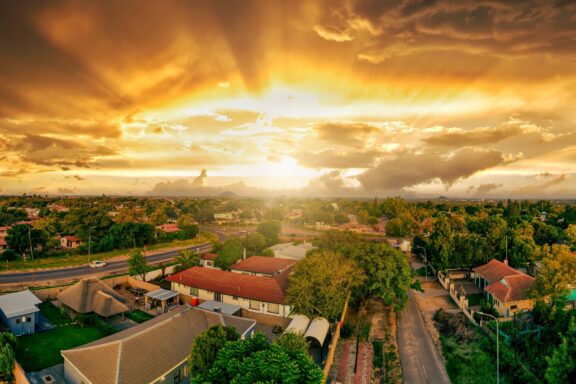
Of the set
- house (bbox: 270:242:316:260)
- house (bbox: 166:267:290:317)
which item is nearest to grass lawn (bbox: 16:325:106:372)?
house (bbox: 166:267:290:317)

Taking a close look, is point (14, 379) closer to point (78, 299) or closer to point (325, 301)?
point (78, 299)

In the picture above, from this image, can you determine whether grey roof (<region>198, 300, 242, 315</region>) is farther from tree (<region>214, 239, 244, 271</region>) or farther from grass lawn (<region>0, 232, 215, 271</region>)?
grass lawn (<region>0, 232, 215, 271</region>)

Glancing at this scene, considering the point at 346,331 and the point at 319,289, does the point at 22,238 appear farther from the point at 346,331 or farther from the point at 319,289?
the point at 346,331

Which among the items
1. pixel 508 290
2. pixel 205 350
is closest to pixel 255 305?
pixel 205 350

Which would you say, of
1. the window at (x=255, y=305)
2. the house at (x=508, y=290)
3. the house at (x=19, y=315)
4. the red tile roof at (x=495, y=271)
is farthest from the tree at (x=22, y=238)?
the red tile roof at (x=495, y=271)

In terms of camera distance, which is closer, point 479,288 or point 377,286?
point 377,286

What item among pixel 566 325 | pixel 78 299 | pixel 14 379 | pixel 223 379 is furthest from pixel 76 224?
pixel 566 325
